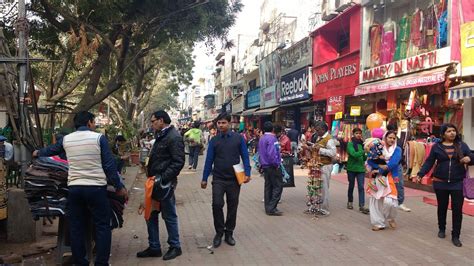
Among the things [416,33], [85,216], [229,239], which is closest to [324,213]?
[229,239]

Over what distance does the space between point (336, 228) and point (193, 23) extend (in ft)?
32.0

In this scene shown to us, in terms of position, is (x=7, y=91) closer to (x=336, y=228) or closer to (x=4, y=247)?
(x=4, y=247)

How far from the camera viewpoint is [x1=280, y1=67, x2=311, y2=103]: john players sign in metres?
20.4

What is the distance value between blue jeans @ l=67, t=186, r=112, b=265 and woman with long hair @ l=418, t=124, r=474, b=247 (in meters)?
4.36

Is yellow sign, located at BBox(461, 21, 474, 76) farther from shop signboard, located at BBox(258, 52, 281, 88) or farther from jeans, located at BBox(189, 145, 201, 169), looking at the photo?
shop signboard, located at BBox(258, 52, 281, 88)

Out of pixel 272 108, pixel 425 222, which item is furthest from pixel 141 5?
pixel 272 108

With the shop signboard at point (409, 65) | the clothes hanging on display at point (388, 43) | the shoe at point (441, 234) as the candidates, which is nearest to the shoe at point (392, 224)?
the shoe at point (441, 234)

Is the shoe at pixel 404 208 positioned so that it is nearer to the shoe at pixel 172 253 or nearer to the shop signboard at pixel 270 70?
the shoe at pixel 172 253

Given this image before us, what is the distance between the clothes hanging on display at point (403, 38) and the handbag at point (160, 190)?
998 cm

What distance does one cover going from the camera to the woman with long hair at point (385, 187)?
661 cm

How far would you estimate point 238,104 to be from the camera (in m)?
38.8

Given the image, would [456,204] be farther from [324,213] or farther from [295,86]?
[295,86]

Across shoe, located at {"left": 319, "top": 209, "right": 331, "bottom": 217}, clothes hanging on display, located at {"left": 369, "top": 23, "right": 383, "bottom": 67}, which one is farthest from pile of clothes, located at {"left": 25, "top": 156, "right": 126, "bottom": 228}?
clothes hanging on display, located at {"left": 369, "top": 23, "right": 383, "bottom": 67}

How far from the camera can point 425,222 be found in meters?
7.27
